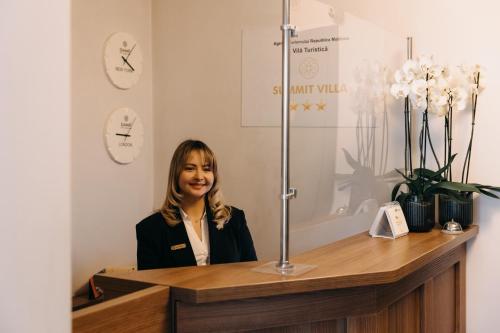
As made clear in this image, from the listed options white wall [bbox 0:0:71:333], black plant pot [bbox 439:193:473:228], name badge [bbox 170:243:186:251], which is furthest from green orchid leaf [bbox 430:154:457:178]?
white wall [bbox 0:0:71:333]

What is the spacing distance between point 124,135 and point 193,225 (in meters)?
1.15

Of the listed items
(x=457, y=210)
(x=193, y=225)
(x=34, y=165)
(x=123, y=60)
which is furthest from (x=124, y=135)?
(x=34, y=165)

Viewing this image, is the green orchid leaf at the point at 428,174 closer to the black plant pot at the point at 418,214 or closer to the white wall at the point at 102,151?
the black plant pot at the point at 418,214

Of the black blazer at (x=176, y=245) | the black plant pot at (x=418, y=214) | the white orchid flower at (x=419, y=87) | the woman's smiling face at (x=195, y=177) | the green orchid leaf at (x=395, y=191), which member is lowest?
the black blazer at (x=176, y=245)

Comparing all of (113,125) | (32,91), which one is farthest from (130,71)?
(32,91)

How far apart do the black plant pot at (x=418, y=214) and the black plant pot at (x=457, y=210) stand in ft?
0.29

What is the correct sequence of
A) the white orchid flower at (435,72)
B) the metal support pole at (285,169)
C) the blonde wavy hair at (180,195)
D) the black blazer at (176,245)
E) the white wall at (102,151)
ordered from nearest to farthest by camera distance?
the metal support pole at (285,169), the black blazer at (176,245), the blonde wavy hair at (180,195), the white orchid flower at (435,72), the white wall at (102,151)

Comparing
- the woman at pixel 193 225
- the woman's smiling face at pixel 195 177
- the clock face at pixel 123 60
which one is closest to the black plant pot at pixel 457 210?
the woman at pixel 193 225

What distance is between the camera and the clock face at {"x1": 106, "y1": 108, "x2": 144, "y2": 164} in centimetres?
316

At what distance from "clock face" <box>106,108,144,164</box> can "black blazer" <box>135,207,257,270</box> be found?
1069 millimetres

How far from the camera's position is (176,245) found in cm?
211

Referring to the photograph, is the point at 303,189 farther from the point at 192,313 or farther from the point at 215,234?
the point at 192,313

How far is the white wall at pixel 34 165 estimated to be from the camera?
847 millimetres

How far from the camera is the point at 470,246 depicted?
2.52m
